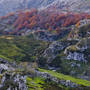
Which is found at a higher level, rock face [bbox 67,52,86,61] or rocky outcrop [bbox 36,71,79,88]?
rock face [bbox 67,52,86,61]

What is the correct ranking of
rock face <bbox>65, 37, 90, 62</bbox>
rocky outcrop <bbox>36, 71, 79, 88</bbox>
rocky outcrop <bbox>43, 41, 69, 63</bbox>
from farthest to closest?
rocky outcrop <bbox>43, 41, 69, 63</bbox>
rock face <bbox>65, 37, 90, 62</bbox>
rocky outcrop <bbox>36, 71, 79, 88</bbox>

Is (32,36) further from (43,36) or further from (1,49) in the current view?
(1,49)

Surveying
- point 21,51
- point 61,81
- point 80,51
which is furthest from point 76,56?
point 21,51

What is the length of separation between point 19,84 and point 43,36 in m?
153

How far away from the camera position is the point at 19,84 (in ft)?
147

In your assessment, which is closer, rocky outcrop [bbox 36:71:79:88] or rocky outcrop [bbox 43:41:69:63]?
rocky outcrop [bbox 36:71:79:88]

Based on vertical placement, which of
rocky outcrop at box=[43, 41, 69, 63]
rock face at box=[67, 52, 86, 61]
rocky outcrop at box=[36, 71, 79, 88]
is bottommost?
rocky outcrop at box=[36, 71, 79, 88]

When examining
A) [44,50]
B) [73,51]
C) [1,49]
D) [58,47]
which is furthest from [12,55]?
[73,51]

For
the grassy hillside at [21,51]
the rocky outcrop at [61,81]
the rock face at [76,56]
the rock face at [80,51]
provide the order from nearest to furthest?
the rocky outcrop at [61,81] < the rock face at [76,56] < the rock face at [80,51] < the grassy hillside at [21,51]

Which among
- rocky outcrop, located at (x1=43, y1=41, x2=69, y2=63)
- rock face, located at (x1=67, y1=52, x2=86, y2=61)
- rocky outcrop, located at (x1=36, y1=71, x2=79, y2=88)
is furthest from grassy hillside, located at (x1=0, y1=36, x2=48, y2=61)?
rocky outcrop, located at (x1=36, y1=71, x2=79, y2=88)

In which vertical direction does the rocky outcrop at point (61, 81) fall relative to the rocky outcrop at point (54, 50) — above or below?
below

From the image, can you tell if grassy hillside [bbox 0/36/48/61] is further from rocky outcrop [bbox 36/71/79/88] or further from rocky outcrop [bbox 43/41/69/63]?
rocky outcrop [bbox 36/71/79/88]

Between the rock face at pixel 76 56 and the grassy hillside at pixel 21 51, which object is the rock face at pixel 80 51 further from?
the grassy hillside at pixel 21 51

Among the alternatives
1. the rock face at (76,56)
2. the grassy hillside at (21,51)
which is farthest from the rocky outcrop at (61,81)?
the grassy hillside at (21,51)
